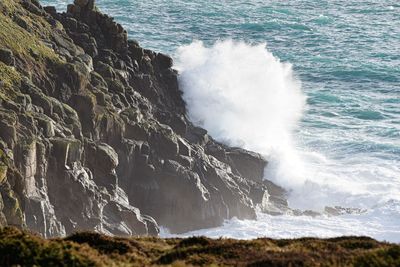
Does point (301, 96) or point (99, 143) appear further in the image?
point (301, 96)

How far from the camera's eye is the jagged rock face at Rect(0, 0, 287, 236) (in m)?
40.2

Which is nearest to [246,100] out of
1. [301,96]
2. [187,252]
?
[301,96]

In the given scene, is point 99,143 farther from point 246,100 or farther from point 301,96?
point 301,96

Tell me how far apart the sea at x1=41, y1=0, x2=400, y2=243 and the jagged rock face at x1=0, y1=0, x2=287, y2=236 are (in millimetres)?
2316

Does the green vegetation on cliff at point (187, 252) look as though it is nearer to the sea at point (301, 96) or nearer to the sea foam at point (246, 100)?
the sea at point (301, 96)

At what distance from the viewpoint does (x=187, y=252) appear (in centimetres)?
2009

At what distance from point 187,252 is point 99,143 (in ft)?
86.0

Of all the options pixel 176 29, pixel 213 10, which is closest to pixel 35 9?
pixel 176 29

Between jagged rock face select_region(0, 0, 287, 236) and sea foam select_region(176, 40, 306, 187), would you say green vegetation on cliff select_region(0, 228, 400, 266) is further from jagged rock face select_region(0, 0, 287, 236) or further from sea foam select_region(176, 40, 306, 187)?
sea foam select_region(176, 40, 306, 187)

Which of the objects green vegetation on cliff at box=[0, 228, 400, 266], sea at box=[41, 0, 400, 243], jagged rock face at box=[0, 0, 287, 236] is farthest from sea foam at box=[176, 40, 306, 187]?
green vegetation on cliff at box=[0, 228, 400, 266]

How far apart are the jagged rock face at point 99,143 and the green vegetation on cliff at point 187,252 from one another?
1658 centimetres

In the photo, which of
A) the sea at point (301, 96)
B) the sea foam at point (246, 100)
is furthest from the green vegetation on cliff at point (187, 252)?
the sea foam at point (246, 100)

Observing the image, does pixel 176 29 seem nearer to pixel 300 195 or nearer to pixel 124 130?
pixel 300 195

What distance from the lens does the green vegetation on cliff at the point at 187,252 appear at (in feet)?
57.4
